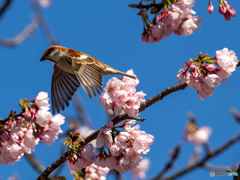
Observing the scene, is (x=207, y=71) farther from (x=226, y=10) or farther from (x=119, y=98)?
(x=226, y=10)

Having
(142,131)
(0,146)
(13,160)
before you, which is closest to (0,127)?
(0,146)

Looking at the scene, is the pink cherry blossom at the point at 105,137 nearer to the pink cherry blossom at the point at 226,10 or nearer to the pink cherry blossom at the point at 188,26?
the pink cherry blossom at the point at 188,26

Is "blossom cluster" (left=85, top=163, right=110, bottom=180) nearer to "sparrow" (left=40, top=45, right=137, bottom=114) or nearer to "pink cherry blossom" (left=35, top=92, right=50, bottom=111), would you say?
"sparrow" (left=40, top=45, right=137, bottom=114)

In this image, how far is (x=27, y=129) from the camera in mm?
2311

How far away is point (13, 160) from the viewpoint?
243cm

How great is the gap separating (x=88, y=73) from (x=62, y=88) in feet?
3.63

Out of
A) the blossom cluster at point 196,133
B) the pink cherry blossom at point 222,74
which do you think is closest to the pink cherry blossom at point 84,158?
the pink cherry blossom at point 222,74

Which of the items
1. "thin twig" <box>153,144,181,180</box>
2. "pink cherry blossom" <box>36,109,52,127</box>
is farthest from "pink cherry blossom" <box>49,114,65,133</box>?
"thin twig" <box>153,144,181,180</box>

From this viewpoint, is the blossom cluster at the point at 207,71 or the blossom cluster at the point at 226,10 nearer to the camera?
the blossom cluster at the point at 207,71

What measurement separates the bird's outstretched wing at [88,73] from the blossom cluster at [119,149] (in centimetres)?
79

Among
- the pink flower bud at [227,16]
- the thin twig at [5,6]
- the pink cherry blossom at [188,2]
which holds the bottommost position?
the pink flower bud at [227,16]

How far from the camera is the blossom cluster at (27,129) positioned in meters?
2.09

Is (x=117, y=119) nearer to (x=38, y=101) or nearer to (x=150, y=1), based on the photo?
(x=38, y=101)

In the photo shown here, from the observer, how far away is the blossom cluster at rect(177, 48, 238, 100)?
238 centimetres
